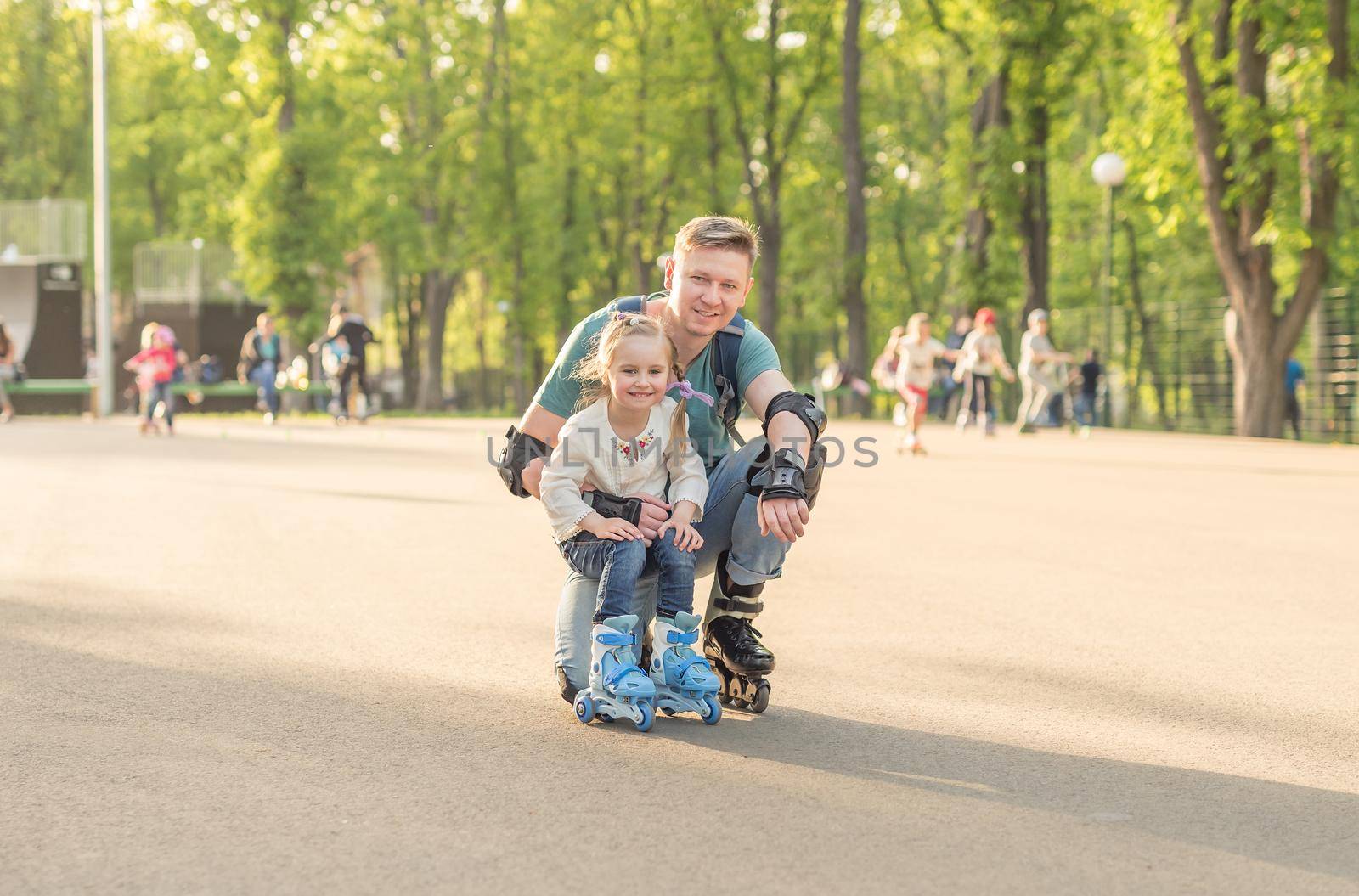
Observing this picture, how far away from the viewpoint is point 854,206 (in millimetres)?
35188

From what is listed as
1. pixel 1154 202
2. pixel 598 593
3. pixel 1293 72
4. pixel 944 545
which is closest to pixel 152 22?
pixel 1154 202

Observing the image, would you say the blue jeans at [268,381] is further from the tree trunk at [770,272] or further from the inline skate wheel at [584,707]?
the inline skate wheel at [584,707]

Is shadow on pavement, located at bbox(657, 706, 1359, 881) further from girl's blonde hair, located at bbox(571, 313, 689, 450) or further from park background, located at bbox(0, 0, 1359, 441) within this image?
park background, located at bbox(0, 0, 1359, 441)

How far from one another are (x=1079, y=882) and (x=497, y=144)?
154ft

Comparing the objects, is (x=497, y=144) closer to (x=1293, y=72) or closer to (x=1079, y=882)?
(x=1293, y=72)

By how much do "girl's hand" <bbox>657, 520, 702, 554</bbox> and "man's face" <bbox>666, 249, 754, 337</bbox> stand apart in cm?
60

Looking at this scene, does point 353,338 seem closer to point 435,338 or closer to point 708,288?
point 708,288

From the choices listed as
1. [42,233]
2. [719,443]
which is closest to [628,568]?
[719,443]

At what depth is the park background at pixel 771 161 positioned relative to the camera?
78.0 feet

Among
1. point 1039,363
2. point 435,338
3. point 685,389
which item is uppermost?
point 435,338

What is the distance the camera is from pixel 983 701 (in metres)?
5.33

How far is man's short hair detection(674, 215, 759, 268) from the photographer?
503 cm

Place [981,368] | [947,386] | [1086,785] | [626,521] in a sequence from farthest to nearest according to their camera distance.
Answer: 1. [947,386]
2. [981,368]
3. [626,521]
4. [1086,785]

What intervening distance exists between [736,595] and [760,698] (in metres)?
0.35
